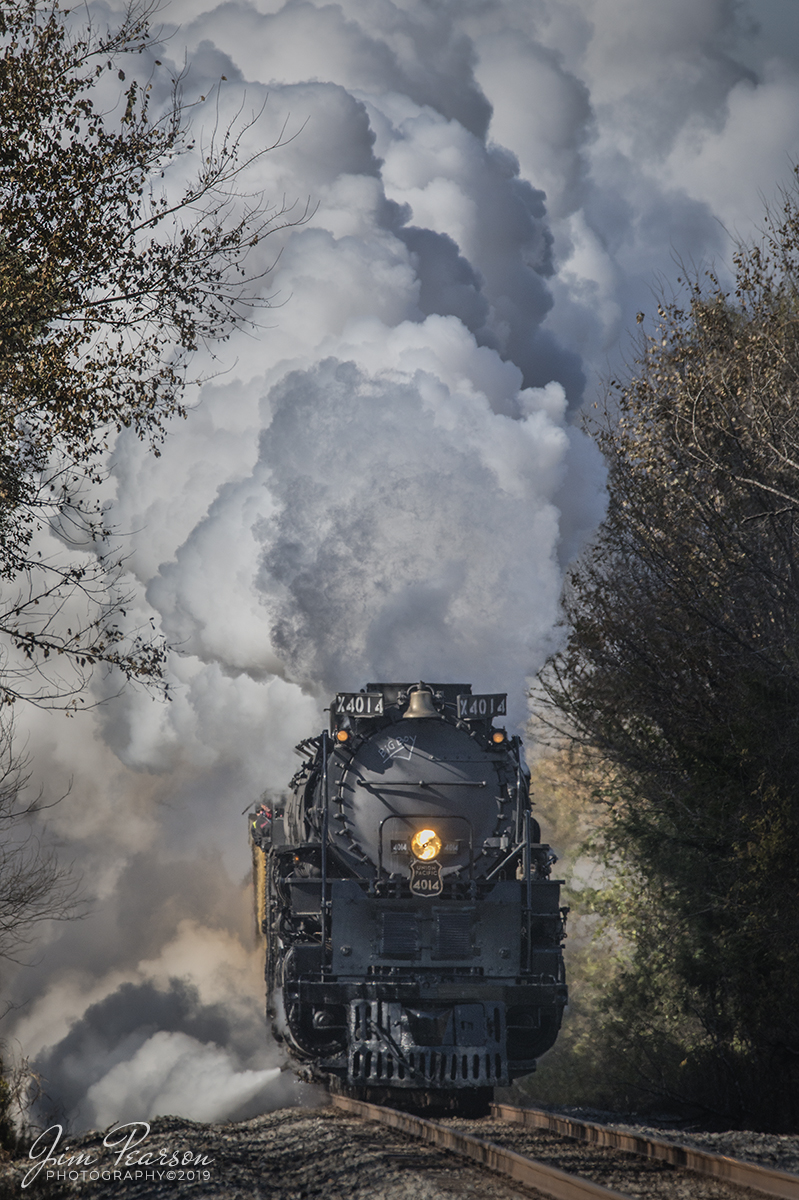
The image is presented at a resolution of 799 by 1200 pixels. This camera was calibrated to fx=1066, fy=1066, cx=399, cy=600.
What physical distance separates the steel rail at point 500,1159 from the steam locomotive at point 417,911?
4.26 feet

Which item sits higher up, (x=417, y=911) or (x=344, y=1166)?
(x=417, y=911)

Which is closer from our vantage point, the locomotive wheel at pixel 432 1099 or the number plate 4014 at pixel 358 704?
the locomotive wheel at pixel 432 1099

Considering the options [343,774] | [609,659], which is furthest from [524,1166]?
[609,659]

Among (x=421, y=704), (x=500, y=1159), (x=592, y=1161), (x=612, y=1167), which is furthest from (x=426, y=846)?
(x=612, y=1167)

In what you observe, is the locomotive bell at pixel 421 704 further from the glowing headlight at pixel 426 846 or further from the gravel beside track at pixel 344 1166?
the gravel beside track at pixel 344 1166

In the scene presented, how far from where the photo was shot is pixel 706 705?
56.3ft

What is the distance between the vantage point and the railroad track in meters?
7.77

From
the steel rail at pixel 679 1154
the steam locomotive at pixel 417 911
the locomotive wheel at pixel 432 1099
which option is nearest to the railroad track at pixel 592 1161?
the steel rail at pixel 679 1154

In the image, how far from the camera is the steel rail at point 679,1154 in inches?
299

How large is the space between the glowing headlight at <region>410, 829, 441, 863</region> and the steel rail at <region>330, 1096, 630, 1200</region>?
2.99 m

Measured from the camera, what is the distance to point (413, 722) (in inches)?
572

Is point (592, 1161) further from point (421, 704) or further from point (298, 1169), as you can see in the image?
point (421, 704)

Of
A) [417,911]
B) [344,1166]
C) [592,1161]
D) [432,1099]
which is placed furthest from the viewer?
[417,911]

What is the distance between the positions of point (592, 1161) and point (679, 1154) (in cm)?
83
